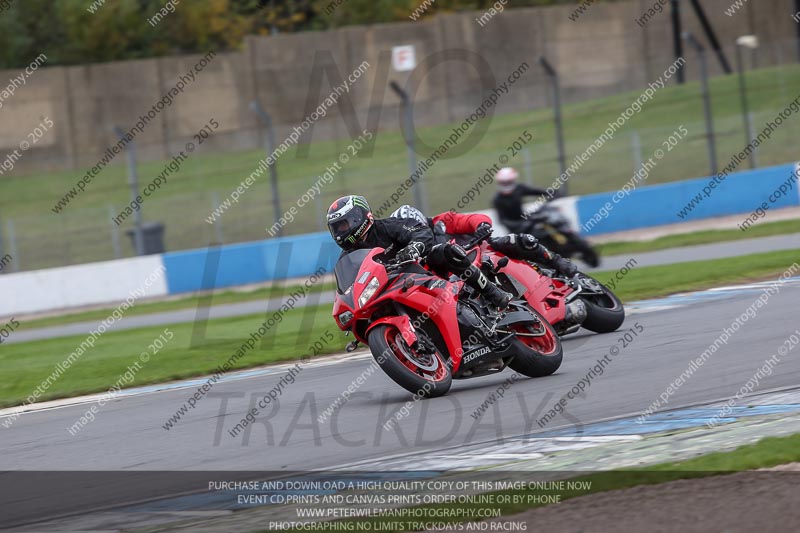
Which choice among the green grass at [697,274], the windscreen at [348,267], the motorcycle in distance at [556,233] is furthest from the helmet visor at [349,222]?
the motorcycle in distance at [556,233]

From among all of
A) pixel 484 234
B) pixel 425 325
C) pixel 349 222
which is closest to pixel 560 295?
pixel 484 234

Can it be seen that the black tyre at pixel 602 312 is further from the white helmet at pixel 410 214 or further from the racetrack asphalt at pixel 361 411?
the white helmet at pixel 410 214

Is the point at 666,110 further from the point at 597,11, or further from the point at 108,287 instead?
the point at 108,287

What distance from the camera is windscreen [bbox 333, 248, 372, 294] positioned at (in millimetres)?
8773

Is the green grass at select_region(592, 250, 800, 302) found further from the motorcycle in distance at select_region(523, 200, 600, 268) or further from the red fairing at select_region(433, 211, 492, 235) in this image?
the red fairing at select_region(433, 211, 492, 235)

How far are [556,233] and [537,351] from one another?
7.75m

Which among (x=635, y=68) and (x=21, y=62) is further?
(x=635, y=68)

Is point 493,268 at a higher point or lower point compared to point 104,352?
higher

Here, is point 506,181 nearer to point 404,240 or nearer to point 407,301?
point 404,240

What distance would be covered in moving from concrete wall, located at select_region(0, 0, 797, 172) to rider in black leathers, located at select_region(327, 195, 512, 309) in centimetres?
2627

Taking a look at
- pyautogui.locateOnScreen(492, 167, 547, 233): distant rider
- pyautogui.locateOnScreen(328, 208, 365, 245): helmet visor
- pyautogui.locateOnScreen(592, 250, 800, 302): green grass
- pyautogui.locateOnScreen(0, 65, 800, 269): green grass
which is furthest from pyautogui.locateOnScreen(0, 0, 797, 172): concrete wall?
pyautogui.locateOnScreen(328, 208, 365, 245): helmet visor

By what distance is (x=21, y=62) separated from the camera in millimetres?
39156

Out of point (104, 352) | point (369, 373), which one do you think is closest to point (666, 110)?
point (104, 352)

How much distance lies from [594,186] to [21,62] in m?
20.3
